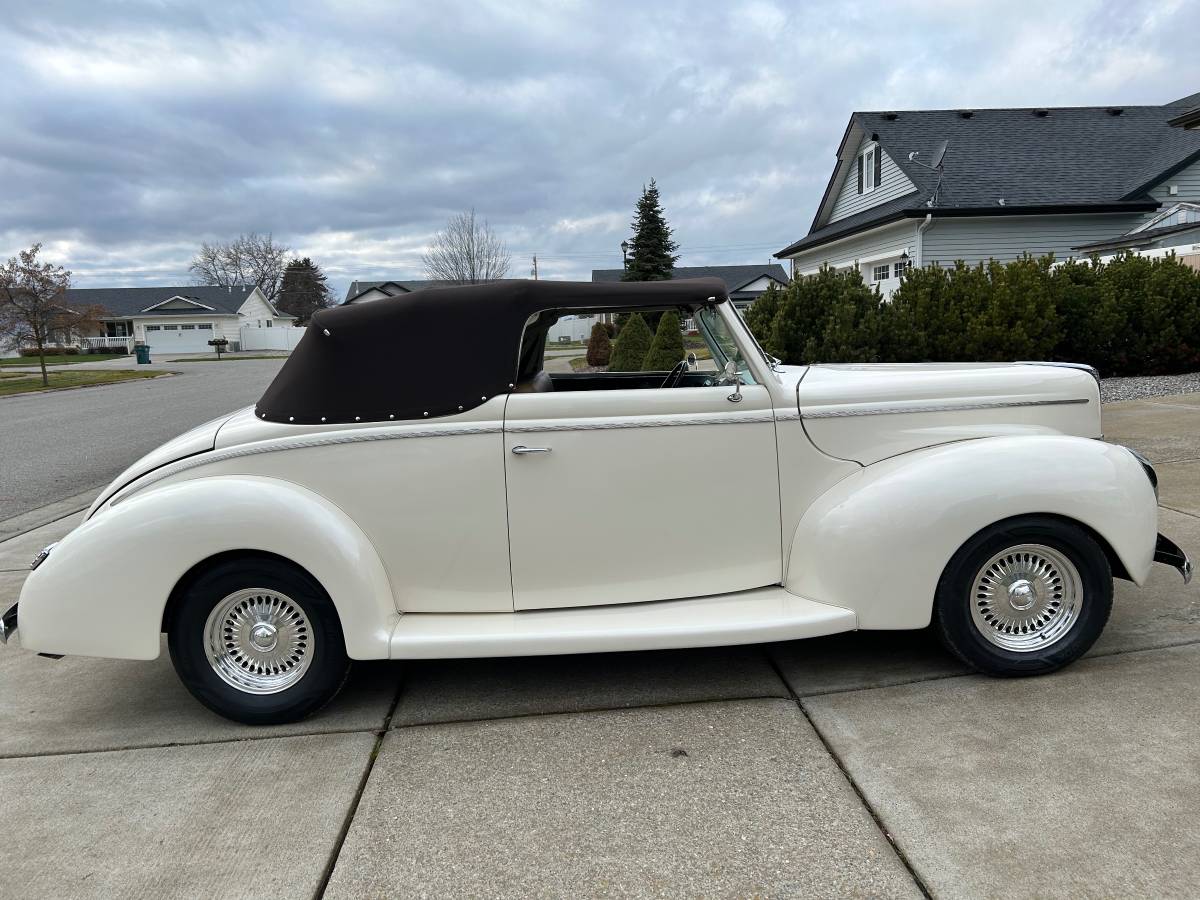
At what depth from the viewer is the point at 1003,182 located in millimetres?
19094

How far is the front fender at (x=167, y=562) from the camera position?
307 centimetres

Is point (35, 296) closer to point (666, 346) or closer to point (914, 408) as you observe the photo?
point (666, 346)

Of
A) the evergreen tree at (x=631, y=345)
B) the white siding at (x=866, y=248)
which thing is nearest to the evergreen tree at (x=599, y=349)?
the evergreen tree at (x=631, y=345)

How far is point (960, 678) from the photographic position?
336 centimetres

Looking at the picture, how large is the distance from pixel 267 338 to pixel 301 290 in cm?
2654

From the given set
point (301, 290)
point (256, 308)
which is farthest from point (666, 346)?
point (301, 290)

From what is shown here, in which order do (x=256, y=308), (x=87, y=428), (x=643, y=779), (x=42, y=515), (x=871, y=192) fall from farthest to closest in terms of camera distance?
(x=256, y=308)
(x=871, y=192)
(x=87, y=428)
(x=42, y=515)
(x=643, y=779)

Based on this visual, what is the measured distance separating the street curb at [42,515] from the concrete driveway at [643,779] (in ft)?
11.8

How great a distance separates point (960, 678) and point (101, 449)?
37.9 feet

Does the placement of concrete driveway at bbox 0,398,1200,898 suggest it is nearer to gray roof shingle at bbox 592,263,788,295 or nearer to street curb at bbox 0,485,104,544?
street curb at bbox 0,485,104,544

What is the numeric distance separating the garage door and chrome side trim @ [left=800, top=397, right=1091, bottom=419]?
6491 centimetres

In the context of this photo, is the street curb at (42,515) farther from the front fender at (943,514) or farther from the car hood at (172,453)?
the front fender at (943,514)

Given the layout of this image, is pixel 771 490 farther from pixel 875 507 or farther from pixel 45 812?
pixel 45 812

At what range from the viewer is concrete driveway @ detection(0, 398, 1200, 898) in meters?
2.31
